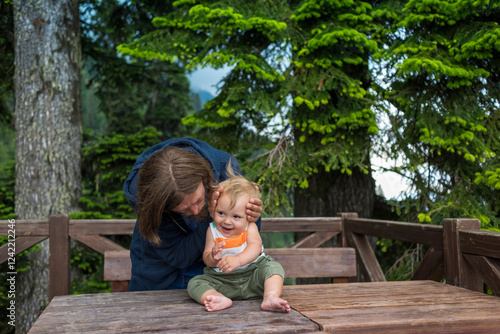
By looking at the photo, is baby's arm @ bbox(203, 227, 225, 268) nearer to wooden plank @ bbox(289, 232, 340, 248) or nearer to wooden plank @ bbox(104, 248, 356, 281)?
wooden plank @ bbox(104, 248, 356, 281)

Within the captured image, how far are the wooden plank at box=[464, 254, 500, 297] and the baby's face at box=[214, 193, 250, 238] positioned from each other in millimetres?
1604

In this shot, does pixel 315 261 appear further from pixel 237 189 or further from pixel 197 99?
pixel 197 99

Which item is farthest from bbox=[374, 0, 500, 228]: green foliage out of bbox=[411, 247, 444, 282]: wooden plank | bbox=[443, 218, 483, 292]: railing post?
bbox=[443, 218, 483, 292]: railing post

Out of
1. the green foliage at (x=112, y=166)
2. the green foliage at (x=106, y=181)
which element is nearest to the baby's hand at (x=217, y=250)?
the green foliage at (x=106, y=181)

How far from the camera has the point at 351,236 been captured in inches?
173

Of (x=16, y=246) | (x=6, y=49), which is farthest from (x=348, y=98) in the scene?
(x=6, y=49)

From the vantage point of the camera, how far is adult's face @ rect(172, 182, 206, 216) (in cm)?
225

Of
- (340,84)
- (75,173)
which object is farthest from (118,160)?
(340,84)

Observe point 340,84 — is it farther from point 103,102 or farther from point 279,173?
point 103,102

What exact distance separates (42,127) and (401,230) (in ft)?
17.8

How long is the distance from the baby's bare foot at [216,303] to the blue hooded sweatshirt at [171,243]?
436mm

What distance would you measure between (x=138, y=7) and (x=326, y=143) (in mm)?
4816

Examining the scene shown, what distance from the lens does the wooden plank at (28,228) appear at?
3732 millimetres

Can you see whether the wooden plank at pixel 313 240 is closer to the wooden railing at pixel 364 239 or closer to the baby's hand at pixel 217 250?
the wooden railing at pixel 364 239
